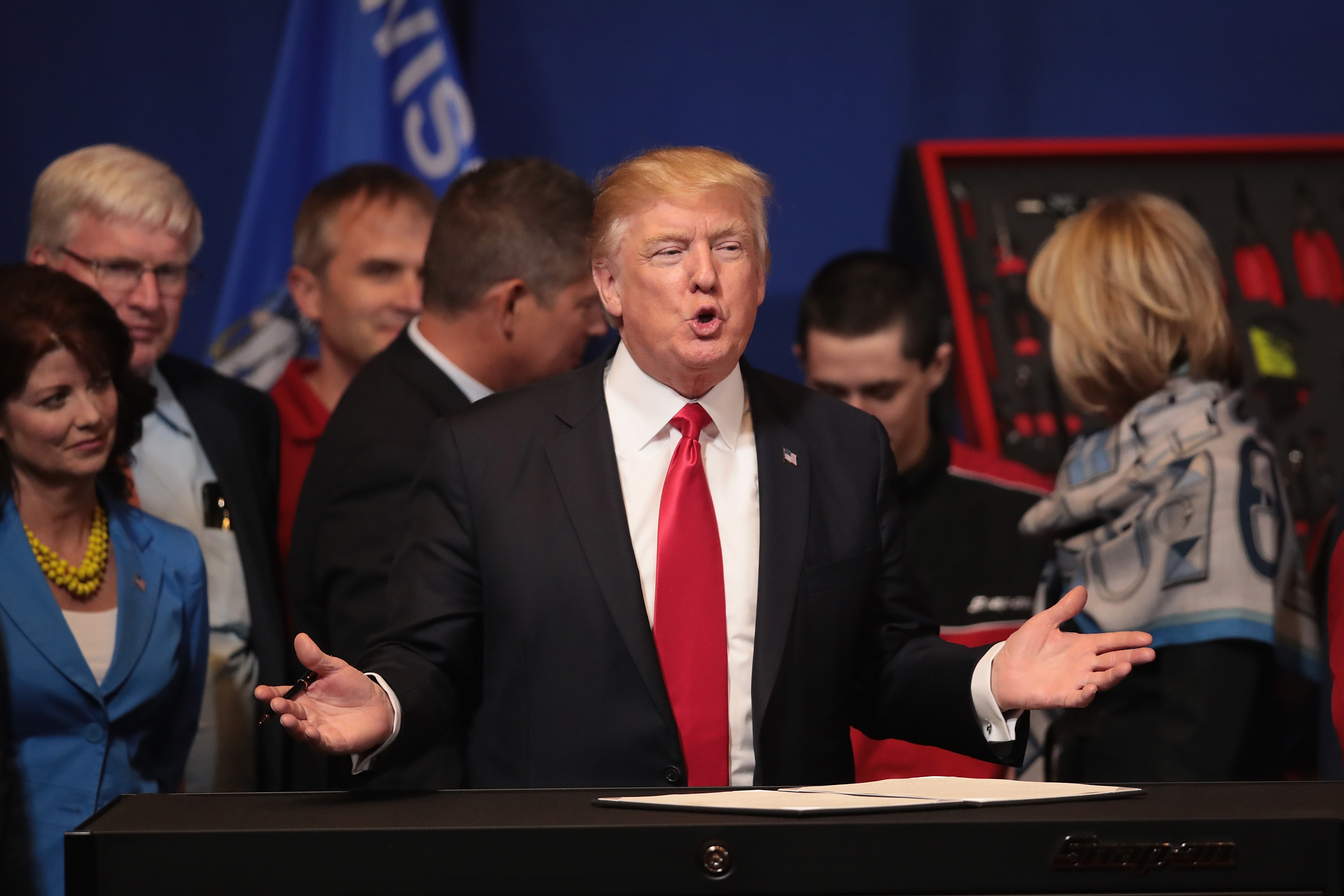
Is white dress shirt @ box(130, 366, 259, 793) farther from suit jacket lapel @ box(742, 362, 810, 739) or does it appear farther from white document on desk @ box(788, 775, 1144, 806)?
white document on desk @ box(788, 775, 1144, 806)

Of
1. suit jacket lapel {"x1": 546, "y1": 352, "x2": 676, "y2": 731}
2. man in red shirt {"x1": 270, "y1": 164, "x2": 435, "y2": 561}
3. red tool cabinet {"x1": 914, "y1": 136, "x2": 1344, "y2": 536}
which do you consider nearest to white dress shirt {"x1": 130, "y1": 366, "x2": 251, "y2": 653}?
man in red shirt {"x1": 270, "y1": 164, "x2": 435, "y2": 561}

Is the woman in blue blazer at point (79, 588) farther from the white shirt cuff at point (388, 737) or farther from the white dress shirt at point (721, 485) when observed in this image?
the white dress shirt at point (721, 485)

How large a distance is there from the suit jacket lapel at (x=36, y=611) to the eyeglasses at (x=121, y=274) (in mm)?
646

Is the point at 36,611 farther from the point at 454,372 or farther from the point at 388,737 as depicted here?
the point at 388,737

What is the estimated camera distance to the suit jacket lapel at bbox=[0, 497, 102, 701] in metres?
2.14

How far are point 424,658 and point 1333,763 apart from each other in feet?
5.37

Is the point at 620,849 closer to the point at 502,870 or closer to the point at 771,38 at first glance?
the point at 502,870

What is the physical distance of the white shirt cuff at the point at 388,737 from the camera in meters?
1.52

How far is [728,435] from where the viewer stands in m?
1.86

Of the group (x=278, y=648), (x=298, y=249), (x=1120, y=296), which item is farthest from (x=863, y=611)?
(x=298, y=249)

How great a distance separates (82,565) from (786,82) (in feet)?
8.23

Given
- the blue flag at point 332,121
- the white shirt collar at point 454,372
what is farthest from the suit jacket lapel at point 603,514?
Answer: the blue flag at point 332,121

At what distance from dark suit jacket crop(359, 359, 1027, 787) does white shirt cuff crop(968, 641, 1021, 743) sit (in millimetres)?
13

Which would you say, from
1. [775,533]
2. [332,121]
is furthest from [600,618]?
[332,121]
